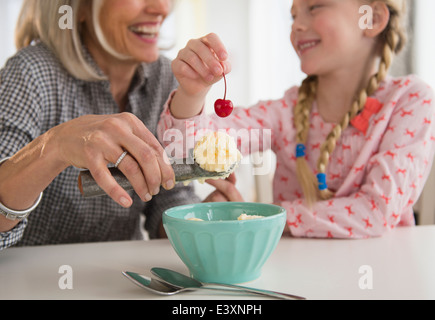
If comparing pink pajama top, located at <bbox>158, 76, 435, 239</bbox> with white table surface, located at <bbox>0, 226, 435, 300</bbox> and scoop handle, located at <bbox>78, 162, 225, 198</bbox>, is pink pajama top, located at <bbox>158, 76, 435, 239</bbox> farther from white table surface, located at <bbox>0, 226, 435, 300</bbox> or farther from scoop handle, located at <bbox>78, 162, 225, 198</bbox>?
scoop handle, located at <bbox>78, 162, 225, 198</bbox>

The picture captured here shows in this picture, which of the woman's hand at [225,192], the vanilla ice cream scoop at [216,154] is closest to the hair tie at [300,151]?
the woman's hand at [225,192]

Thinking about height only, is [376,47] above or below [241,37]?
below

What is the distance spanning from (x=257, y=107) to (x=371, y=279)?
658mm

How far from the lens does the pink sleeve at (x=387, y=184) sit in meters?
0.92

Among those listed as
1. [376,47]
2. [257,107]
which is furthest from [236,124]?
[376,47]

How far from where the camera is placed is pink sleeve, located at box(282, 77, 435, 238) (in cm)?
92

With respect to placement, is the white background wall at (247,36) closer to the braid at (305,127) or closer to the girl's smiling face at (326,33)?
the braid at (305,127)

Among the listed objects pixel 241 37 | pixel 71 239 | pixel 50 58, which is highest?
pixel 241 37

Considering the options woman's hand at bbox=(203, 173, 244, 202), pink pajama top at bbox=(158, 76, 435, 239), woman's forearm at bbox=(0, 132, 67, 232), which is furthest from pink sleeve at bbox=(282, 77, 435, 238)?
woman's forearm at bbox=(0, 132, 67, 232)

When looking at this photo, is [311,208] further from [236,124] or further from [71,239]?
[71,239]

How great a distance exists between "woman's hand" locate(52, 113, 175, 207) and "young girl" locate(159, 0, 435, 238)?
215mm

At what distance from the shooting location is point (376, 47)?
3.85ft

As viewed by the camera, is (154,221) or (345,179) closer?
(345,179)

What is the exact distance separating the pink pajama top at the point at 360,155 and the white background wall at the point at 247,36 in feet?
7.01
